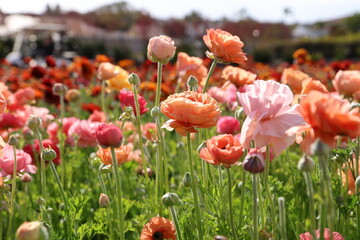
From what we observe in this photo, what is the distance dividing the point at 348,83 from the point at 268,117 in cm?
37

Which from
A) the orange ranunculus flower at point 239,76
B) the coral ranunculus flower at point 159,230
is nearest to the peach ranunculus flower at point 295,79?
the orange ranunculus flower at point 239,76

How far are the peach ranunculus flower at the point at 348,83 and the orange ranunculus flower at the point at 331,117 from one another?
497mm

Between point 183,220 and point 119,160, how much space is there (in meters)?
0.20

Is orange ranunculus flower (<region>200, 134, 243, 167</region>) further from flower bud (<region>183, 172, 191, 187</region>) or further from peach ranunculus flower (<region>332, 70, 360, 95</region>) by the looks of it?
peach ranunculus flower (<region>332, 70, 360, 95</region>)

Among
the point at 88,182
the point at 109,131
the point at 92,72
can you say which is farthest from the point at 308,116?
the point at 92,72

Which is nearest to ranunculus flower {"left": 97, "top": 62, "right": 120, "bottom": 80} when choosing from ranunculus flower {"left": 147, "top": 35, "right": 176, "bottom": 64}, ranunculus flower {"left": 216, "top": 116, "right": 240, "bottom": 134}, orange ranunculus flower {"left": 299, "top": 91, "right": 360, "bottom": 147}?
ranunculus flower {"left": 216, "top": 116, "right": 240, "bottom": 134}

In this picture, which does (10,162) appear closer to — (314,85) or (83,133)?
(83,133)

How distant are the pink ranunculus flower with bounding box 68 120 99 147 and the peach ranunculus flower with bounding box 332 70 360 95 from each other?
0.84 meters

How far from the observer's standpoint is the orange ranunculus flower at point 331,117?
0.64 m

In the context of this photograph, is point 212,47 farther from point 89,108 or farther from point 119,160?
point 89,108

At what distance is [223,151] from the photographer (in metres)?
0.88

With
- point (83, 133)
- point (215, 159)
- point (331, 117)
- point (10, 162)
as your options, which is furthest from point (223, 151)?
point (83, 133)

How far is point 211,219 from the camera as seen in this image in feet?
3.46

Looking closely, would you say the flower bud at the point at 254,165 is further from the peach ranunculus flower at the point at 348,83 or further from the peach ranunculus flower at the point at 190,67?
the peach ranunculus flower at the point at 190,67
